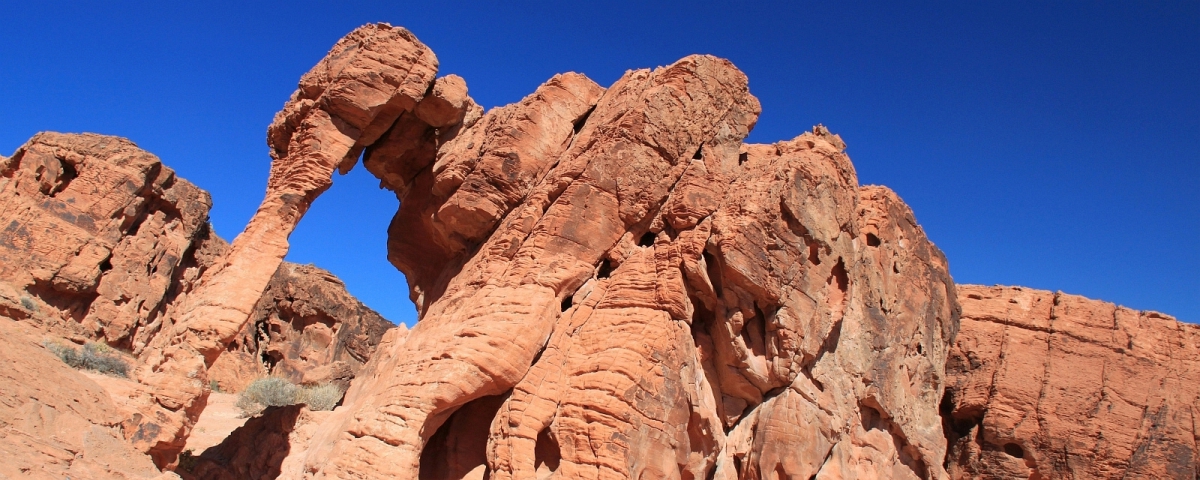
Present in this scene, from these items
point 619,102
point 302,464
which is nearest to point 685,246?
point 619,102

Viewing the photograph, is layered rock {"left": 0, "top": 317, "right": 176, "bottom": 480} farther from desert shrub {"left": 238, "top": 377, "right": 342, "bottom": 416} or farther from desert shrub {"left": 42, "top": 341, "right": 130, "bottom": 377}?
desert shrub {"left": 238, "top": 377, "right": 342, "bottom": 416}

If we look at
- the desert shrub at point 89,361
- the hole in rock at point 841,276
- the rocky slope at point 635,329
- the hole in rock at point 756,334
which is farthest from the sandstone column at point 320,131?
the desert shrub at point 89,361

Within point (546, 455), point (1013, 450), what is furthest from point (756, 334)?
point (1013, 450)

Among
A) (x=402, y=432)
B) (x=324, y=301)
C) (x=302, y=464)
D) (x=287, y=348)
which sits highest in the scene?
(x=324, y=301)

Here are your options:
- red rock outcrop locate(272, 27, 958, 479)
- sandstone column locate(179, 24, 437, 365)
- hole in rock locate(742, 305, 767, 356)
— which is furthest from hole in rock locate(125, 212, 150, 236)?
hole in rock locate(742, 305, 767, 356)

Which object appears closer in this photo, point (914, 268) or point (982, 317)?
point (914, 268)

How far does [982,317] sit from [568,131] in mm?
11044

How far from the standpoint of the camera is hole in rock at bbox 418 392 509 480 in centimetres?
1082

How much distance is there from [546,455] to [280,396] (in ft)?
46.4

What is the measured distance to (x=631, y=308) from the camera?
1143cm

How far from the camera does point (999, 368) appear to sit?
54.9ft

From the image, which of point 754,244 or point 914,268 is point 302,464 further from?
point 914,268

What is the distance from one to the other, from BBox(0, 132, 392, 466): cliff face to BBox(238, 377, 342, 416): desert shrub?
9.06 ft

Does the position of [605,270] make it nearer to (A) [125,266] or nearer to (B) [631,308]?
(B) [631,308]
